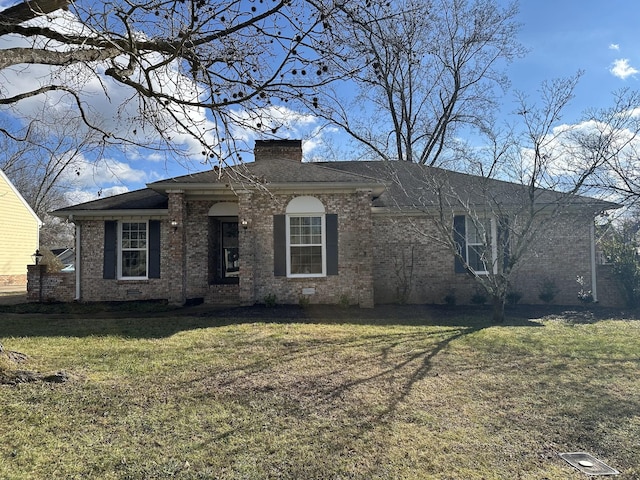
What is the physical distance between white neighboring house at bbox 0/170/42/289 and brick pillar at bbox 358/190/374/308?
19446 millimetres

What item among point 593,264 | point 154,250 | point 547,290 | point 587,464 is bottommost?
point 587,464

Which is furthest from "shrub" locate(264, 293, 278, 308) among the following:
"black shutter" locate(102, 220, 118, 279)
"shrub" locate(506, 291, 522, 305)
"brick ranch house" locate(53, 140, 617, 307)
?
"shrub" locate(506, 291, 522, 305)

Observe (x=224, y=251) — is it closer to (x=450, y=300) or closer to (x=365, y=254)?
(x=365, y=254)

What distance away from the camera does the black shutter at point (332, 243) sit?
1130 centimetres

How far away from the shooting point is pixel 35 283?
12.6 meters

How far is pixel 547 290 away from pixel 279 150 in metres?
10.2

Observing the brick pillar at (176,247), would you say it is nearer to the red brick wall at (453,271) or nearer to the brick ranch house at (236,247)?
the brick ranch house at (236,247)

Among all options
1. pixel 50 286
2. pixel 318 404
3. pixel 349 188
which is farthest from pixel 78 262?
pixel 318 404

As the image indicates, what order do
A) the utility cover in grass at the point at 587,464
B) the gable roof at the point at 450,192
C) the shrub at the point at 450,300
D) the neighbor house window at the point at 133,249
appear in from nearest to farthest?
the utility cover in grass at the point at 587,464 → the gable roof at the point at 450,192 → the shrub at the point at 450,300 → the neighbor house window at the point at 133,249

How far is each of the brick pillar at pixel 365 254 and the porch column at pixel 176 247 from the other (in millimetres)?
4987

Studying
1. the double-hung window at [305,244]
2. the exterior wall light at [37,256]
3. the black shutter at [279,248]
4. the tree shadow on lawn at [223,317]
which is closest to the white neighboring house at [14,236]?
the exterior wall light at [37,256]

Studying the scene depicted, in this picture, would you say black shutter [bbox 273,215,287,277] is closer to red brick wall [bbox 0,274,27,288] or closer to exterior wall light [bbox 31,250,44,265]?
exterior wall light [bbox 31,250,44,265]

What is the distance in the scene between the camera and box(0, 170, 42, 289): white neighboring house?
2155 cm

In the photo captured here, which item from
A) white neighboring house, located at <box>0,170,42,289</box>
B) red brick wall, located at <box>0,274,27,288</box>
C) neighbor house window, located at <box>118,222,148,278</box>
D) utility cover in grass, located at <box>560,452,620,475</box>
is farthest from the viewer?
white neighboring house, located at <box>0,170,42,289</box>
